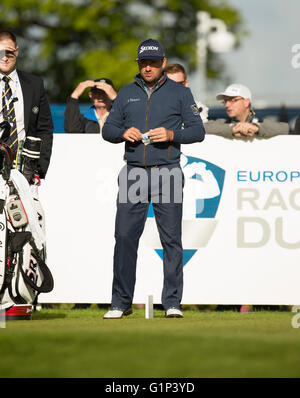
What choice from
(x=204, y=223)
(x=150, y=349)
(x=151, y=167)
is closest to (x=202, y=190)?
(x=204, y=223)

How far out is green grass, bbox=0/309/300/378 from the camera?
493cm

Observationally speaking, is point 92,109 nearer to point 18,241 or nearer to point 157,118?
point 157,118

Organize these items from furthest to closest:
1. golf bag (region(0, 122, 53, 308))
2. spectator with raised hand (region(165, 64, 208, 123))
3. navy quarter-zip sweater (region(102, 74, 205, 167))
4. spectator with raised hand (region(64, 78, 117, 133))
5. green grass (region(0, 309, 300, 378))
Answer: spectator with raised hand (region(165, 64, 208, 123))
spectator with raised hand (region(64, 78, 117, 133))
navy quarter-zip sweater (region(102, 74, 205, 167))
golf bag (region(0, 122, 53, 308))
green grass (region(0, 309, 300, 378))

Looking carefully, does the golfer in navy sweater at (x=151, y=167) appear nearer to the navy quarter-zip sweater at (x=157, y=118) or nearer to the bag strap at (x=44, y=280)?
the navy quarter-zip sweater at (x=157, y=118)

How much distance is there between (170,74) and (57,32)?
27.5m

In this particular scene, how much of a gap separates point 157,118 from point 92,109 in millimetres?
1795

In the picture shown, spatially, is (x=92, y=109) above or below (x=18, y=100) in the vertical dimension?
above

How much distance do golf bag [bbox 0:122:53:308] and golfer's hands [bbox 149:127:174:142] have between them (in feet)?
2.91

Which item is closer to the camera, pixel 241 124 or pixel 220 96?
pixel 241 124

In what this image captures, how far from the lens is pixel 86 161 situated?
30.2 feet

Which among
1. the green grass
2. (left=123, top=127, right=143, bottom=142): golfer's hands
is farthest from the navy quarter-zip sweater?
the green grass

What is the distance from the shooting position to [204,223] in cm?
912

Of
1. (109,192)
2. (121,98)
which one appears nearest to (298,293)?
(109,192)

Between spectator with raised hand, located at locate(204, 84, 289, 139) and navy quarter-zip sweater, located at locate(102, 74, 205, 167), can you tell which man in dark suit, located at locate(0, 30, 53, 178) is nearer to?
navy quarter-zip sweater, located at locate(102, 74, 205, 167)
